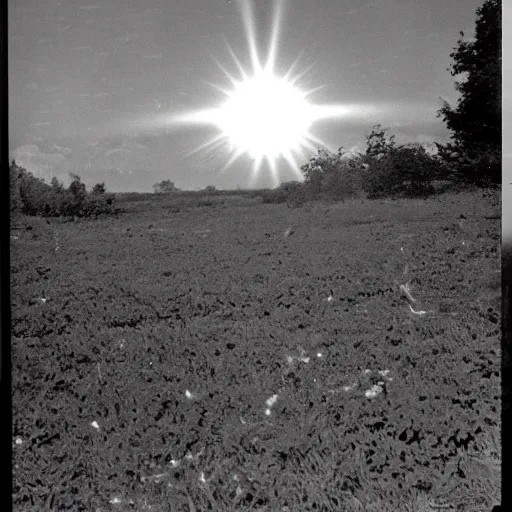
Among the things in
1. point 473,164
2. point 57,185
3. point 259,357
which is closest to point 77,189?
point 57,185

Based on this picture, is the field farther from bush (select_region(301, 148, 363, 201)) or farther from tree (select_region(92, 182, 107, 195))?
tree (select_region(92, 182, 107, 195))

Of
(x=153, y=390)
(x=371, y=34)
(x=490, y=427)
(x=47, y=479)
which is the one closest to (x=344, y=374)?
(x=490, y=427)

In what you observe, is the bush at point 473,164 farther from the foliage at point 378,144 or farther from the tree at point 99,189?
the tree at point 99,189

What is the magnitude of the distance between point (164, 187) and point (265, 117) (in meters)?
0.78

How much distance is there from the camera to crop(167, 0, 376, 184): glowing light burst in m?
3.45

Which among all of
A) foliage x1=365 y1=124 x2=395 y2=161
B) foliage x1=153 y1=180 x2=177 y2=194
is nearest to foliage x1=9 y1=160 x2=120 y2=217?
foliage x1=153 y1=180 x2=177 y2=194

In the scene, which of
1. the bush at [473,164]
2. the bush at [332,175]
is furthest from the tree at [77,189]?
the bush at [473,164]

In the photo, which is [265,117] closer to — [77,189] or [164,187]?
[164,187]

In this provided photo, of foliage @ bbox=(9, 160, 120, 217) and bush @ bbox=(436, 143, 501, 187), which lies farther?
bush @ bbox=(436, 143, 501, 187)

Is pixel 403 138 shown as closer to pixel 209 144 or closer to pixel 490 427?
pixel 209 144

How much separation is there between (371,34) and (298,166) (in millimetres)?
940

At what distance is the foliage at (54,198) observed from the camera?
3336 millimetres

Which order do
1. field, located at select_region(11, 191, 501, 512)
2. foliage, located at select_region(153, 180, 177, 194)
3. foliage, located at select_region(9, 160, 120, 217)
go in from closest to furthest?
field, located at select_region(11, 191, 501, 512) → foliage, located at select_region(9, 160, 120, 217) → foliage, located at select_region(153, 180, 177, 194)

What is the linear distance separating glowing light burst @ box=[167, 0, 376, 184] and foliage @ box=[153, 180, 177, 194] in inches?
9.8
